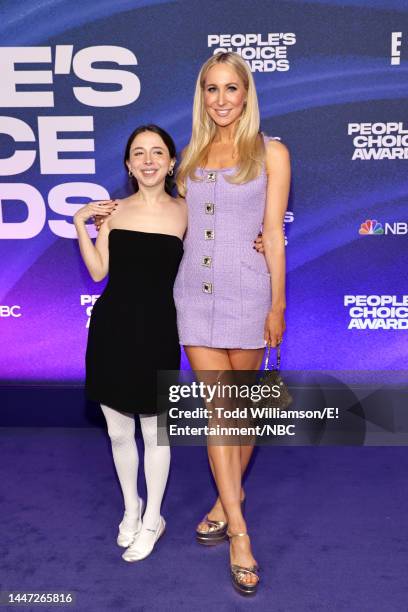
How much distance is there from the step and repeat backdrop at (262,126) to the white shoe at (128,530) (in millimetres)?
1495

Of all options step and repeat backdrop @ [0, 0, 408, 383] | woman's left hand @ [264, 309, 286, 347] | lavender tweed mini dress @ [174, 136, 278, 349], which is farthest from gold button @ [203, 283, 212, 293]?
step and repeat backdrop @ [0, 0, 408, 383]

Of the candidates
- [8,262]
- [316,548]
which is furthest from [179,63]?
[316,548]

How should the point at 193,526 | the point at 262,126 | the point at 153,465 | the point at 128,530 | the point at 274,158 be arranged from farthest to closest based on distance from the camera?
the point at 262,126 → the point at 193,526 → the point at 128,530 → the point at 153,465 → the point at 274,158

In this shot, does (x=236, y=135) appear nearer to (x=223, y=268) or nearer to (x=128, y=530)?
(x=223, y=268)

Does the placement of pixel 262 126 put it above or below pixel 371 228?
above

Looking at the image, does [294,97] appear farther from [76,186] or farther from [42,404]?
[42,404]

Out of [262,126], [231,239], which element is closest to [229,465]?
[231,239]

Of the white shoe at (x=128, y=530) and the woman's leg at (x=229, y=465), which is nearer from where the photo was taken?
the woman's leg at (x=229, y=465)

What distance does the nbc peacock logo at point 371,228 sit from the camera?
393 centimetres

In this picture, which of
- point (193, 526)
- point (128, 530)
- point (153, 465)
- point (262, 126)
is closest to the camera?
point (153, 465)

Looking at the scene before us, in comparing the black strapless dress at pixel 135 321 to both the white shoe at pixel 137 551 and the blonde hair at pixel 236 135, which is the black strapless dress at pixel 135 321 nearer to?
the blonde hair at pixel 236 135

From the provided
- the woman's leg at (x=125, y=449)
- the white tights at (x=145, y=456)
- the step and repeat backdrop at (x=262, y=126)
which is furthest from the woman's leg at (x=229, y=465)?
the step and repeat backdrop at (x=262, y=126)

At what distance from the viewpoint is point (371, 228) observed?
3.94 metres

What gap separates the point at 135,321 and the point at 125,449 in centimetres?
57
